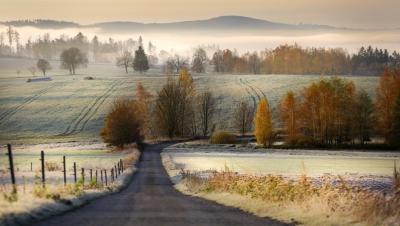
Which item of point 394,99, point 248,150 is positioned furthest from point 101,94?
point 394,99

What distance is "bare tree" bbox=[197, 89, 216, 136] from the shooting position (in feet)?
357

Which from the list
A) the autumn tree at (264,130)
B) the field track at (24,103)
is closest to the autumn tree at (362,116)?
the autumn tree at (264,130)

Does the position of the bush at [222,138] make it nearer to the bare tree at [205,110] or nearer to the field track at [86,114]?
the bare tree at [205,110]

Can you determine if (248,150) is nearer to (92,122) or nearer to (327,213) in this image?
(92,122)

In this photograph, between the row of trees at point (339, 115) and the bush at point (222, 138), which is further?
the bush at point (222, 138)

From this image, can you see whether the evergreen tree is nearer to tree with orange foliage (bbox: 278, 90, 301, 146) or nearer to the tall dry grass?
tree with orange foliage (bbox: 278, 90, 301, 146)

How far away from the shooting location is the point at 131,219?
43.4 feet

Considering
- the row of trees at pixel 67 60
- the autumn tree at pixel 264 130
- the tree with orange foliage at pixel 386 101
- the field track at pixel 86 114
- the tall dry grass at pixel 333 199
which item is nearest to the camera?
the tall dry grass at pixel 333 199

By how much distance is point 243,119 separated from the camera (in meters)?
104

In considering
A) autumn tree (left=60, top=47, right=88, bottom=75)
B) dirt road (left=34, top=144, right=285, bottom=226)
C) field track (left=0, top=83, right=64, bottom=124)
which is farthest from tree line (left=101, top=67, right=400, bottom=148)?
autumn tree (left=60, top=47, right=88, bottom=75)

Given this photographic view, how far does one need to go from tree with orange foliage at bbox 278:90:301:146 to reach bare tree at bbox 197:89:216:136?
63.9 ft

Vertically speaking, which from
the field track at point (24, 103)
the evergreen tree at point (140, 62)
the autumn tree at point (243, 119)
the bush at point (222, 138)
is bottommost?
the bush at point (222, 138)

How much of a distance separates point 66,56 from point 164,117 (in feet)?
287

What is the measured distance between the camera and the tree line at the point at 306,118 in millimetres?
78688
